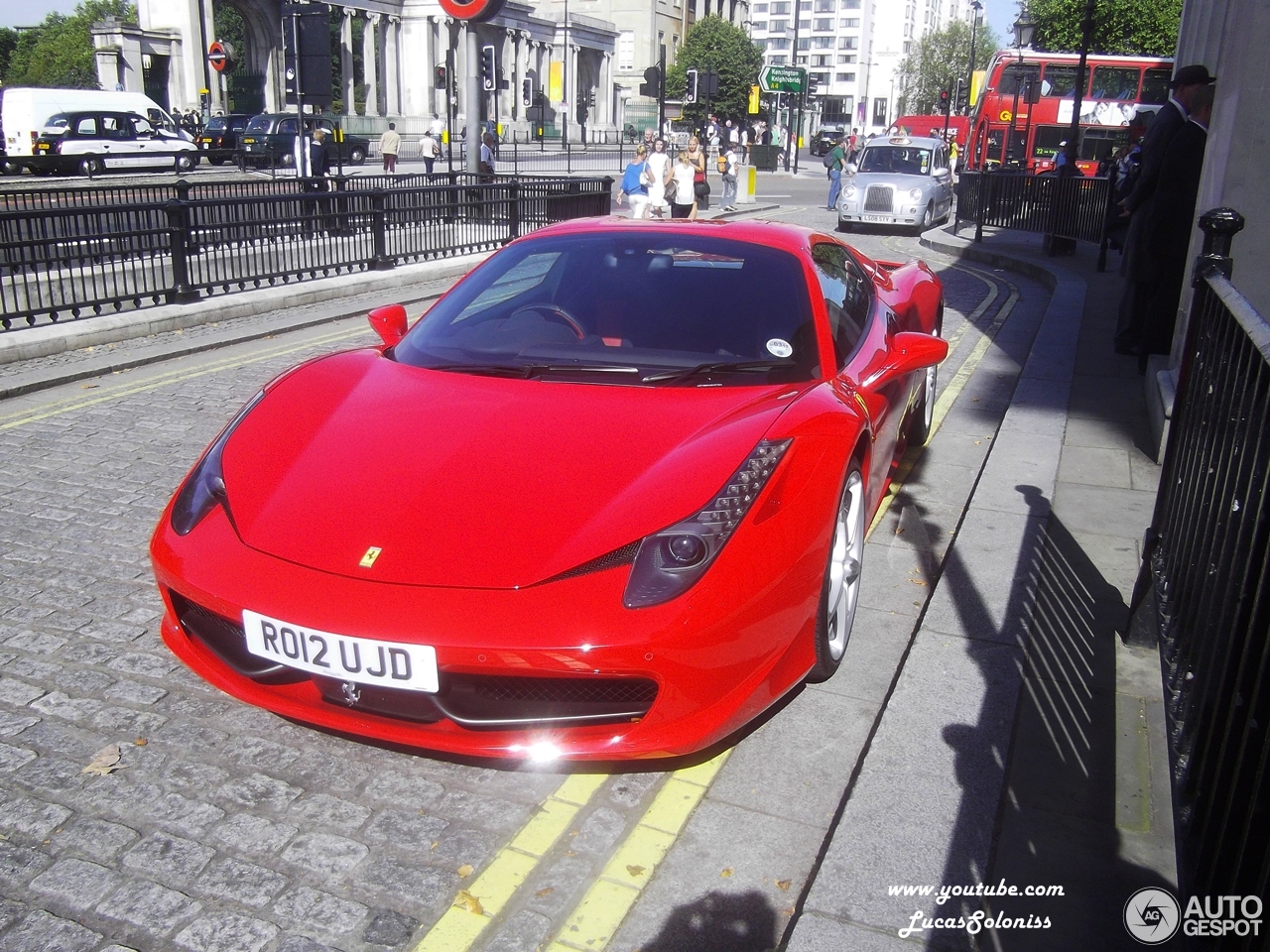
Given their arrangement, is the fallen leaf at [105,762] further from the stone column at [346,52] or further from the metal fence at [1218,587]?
the stone column at [346,52]

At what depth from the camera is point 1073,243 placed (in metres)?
17.7

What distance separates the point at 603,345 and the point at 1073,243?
52.1 ft

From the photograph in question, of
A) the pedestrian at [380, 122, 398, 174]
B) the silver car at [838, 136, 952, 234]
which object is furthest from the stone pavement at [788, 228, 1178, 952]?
the pedestrian at [380, 122, 398, 174]

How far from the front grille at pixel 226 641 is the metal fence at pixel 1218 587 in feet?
7.29

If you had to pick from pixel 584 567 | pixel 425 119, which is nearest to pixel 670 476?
pixel 584 567

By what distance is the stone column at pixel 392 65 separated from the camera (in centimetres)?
8275

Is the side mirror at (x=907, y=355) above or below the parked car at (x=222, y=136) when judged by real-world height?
below

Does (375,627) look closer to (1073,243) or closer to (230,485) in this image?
(230,485)

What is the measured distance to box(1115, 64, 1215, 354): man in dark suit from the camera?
778 cm

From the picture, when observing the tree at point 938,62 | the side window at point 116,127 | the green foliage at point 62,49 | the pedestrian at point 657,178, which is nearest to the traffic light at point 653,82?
the pedestrian at point 657,178

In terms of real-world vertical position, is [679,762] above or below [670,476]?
below

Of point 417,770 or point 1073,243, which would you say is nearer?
point 417,770

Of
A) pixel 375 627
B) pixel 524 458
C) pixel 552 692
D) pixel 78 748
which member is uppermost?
pixel 524 458

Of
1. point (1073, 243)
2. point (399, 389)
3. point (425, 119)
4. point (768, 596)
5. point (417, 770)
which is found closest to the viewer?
point (768, 596)
